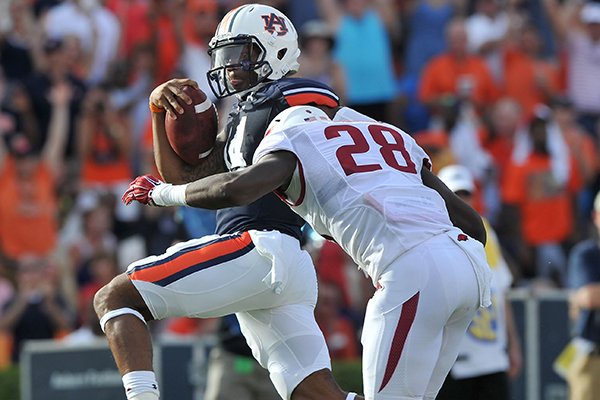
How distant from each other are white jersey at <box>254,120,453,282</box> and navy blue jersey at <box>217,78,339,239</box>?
1.01 ft

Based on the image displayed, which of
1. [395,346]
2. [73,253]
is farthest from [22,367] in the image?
[395,346]

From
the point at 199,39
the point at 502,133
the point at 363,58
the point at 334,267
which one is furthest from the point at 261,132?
the point at 502,133

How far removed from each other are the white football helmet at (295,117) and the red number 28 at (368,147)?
11 centimetres

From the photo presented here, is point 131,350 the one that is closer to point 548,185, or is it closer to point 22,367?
point 22,367

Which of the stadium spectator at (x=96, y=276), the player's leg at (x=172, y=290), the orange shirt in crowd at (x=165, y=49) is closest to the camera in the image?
the player's leg at (x=172, y=290)


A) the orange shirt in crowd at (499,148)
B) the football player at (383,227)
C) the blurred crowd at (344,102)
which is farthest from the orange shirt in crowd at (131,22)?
the football player at (383,227)

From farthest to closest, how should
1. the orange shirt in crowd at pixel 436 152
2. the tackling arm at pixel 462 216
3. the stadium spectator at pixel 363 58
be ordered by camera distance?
1. the stadium spectator at pixel 363 58
2. the orange shirt in crowd at pixel 436 152
3. the tackling arm at pixel 462 216

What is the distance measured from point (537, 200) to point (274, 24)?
6.92 metres

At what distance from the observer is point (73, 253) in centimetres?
1165

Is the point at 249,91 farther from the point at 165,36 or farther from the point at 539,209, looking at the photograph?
the point at 539,209

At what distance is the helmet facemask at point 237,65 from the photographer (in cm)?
642

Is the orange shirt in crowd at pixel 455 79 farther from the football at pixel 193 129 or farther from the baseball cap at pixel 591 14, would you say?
the football at pixel 193 129

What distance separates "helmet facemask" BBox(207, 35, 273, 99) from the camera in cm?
642

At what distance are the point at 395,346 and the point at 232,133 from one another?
1276 millimetres
